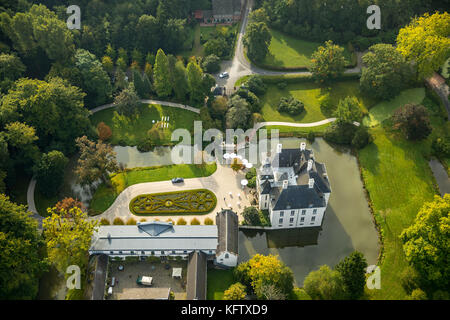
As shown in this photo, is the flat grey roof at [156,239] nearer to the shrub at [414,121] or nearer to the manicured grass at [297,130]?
the manicured grass at [297,130]

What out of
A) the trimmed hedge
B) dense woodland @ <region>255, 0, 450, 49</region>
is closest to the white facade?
the trimmed hedge

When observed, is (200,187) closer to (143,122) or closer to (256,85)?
(143,122)

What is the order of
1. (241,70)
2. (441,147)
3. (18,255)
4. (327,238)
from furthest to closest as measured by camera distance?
(241,70), (441,147), (327,238), (18,255)

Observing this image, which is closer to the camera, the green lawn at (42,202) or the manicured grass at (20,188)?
the green lawn at (42,202)

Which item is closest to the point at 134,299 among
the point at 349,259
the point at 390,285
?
the point at 349,259

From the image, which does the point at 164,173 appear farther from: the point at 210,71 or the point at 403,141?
the point at 403,141

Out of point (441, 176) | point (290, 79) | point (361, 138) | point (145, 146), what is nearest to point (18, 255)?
point (145, 146)

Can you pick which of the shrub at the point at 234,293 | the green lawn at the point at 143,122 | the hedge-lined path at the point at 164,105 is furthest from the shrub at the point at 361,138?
the shrub at the point at 234,293
